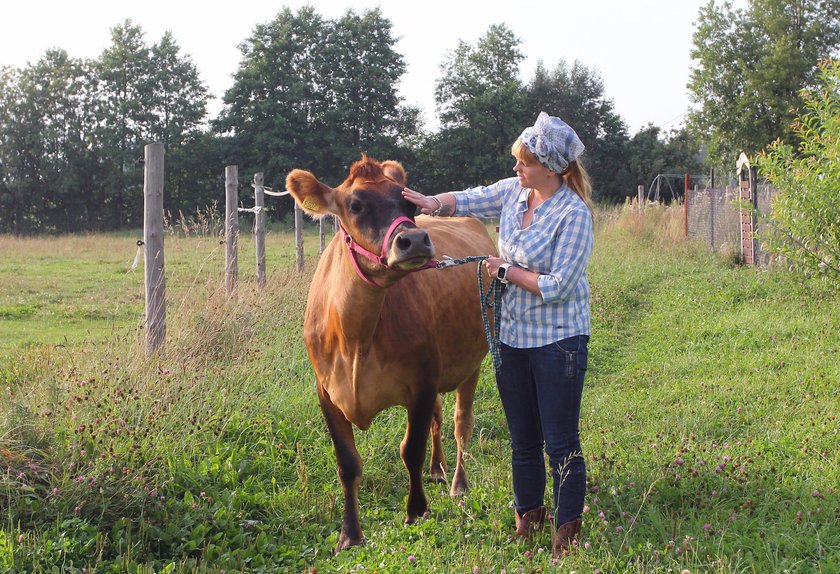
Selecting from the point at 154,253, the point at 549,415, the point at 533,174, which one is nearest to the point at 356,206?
the point at 533,174

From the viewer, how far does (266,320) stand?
25.4ft

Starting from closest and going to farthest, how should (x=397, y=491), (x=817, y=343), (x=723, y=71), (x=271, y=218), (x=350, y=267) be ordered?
(x=350, y=267) → (x=397, y=491) → (x=817, y=343) → (x=271, y=218) → (x=723, y=71)

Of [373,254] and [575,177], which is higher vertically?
[575,177]

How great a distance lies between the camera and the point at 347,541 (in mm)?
4238

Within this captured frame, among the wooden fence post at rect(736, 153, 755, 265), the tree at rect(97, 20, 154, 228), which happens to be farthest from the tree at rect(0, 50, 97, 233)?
the wooden fence post at rect(736, 153, 755, 265)

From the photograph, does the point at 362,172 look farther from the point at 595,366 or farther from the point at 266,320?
the point at 595,366

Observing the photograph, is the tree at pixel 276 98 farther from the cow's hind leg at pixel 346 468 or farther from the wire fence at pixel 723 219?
the cow's hind leg at pixel 346 468

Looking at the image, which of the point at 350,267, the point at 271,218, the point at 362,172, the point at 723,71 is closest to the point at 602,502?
the point at 350,267

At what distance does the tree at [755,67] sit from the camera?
137ft

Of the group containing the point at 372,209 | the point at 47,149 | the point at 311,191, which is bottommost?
the point at 372,209

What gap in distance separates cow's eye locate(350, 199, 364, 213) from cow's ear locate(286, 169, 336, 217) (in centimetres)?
20

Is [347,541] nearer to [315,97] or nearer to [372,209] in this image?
[372,209]

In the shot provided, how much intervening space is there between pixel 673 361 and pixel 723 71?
42.7 metres

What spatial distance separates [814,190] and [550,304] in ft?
19.8
